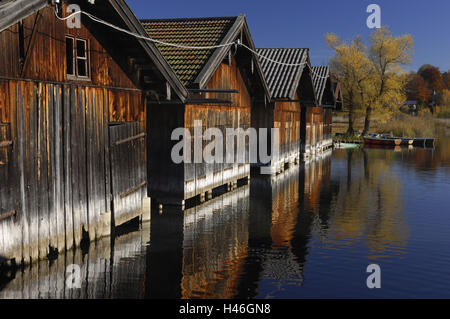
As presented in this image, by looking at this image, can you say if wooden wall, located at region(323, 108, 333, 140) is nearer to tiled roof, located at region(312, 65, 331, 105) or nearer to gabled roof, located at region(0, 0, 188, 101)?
tiled roof, located at region(312, 65, 331, 105)

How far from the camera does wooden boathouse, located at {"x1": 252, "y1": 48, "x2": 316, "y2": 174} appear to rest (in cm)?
2883

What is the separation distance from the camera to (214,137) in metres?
20.9

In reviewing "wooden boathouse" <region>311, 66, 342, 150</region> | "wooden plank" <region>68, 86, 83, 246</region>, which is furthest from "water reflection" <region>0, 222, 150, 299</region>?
"wooden boathouse" <region>311, 66, 342, 150</region>

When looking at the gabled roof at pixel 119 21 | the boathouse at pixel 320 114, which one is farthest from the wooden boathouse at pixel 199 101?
the boathouse at pixel 320 114

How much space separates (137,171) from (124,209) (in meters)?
1.40

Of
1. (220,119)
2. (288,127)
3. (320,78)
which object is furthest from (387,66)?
(220,119)

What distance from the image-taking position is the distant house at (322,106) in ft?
143

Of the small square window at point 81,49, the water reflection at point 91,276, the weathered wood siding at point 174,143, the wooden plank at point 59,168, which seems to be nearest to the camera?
the water reflection at point 91,276

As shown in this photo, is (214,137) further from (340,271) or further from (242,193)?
(340,271)

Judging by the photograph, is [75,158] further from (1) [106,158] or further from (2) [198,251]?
(2) [198,251]

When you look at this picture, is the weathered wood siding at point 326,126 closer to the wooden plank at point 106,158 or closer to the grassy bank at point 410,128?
the grassy bank at point 410,128

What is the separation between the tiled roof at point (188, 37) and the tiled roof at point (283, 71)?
8777mm

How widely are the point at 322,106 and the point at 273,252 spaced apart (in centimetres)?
3144
